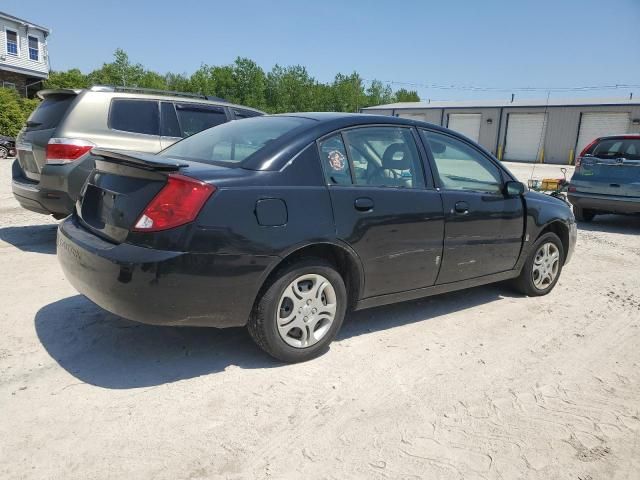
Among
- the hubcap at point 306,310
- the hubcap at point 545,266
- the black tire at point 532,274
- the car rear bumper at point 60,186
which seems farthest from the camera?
the car rear bumper at point 60,186

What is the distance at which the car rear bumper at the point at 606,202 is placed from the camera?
9.19m

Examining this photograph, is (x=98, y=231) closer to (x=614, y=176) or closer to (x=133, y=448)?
(x=133, y=448)

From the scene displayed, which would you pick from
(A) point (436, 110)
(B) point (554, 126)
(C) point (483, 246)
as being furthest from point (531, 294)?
(A) point (436, 110)

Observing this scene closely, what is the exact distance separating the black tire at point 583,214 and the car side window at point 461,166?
21.8 ft

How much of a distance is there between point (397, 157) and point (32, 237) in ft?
16.7

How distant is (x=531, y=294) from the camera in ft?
17.2

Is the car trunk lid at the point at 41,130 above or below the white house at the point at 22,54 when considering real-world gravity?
below

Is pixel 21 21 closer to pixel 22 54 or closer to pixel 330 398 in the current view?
pixel 22 54

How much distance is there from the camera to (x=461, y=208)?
4.21 m

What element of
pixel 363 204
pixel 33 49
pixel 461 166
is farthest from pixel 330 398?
pixel 33 49

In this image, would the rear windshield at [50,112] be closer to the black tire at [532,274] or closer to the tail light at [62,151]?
the tail light at [62,151]

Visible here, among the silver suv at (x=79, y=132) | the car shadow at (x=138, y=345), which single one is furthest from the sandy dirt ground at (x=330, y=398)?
the silver suv at (x=79, y=132)

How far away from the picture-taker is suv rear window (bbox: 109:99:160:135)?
6.10 metres

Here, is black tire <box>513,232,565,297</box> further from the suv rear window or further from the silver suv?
the suv rear window
